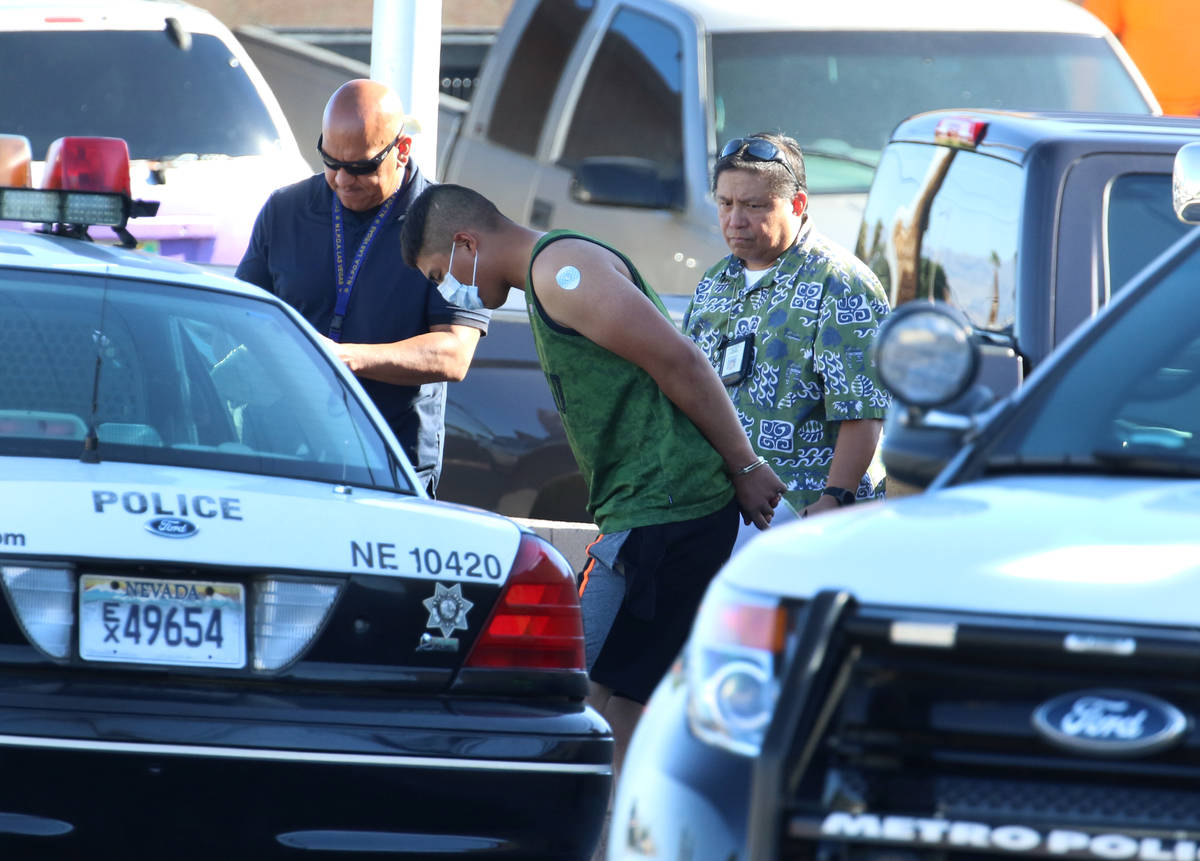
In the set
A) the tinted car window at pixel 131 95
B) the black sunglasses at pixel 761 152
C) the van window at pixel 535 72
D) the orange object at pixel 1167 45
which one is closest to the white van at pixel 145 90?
the tinted car window at pixel 131 95

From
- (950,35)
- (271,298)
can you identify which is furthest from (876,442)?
(950,35)

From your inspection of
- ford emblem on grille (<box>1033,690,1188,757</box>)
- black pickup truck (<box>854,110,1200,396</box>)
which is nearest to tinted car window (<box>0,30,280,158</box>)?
black pickup truck (<box>854,110,1200,396</box>)

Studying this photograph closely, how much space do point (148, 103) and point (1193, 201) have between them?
638cm

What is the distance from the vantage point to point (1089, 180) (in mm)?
5254

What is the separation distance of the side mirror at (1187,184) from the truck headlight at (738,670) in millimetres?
2225

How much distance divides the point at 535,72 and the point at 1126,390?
852 cm

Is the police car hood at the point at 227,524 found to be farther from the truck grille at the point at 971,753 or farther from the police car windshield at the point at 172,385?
the truck grille at the point at 971,753

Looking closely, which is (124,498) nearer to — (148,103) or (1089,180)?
(1089,180)

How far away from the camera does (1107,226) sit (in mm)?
5238

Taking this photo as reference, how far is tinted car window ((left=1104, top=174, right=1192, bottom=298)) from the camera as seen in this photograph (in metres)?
5.25

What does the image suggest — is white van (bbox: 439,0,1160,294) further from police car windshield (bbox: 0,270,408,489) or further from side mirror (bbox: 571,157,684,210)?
police car windshield (bbox: 0,270,408,489)

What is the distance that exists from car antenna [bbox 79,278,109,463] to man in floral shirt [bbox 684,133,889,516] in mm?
1577

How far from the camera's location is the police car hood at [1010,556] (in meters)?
2.65

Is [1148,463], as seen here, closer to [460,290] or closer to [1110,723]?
[1110,723]
